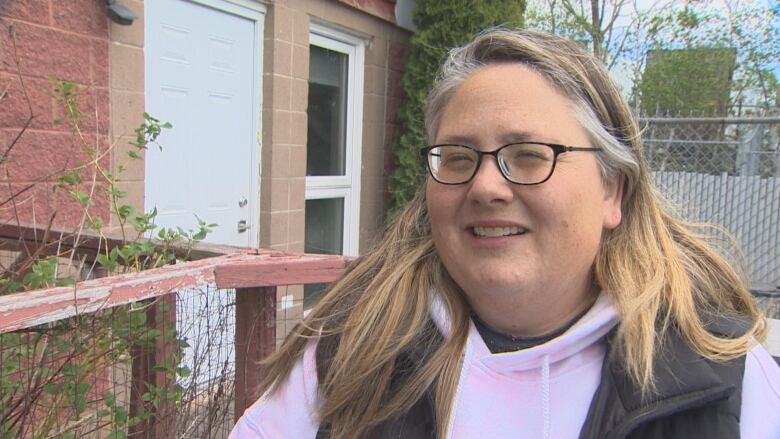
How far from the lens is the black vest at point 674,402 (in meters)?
1.14

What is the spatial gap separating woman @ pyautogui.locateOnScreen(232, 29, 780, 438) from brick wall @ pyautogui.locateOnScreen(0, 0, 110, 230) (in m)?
2.33

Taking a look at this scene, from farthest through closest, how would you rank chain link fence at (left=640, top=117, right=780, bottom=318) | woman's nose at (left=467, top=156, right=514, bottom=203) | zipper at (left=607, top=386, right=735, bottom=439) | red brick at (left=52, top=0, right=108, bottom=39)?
chain link fence at (left=640, top=117, right=780, bottom=318) < red brick at (left=52, top=0, right=108, bottom=39) < woman's nose at (left=467, top=156, right=514, bottom=203) < zipper at (left=607, top=386, right=735, bottom=439)

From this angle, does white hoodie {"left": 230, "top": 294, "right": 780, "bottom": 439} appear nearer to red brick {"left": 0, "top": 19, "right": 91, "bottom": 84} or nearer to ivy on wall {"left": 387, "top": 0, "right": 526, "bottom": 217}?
red brick {"left": 0, "top": 19, "right": 91, "bottom": 84}

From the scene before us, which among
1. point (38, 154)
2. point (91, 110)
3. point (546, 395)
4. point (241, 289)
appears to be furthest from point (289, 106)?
point (546, 395)

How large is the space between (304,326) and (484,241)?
49 centimetres

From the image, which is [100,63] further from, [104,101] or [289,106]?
[289,106]

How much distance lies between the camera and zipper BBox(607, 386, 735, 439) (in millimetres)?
1133

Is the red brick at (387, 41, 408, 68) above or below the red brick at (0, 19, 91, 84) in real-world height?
above

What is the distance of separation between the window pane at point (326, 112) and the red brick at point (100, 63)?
1.98 m

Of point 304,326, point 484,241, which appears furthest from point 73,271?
point 484,241

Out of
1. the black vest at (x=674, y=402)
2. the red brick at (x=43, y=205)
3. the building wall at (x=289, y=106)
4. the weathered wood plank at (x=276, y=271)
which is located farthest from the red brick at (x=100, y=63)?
the black vest at (x=674, y=402)

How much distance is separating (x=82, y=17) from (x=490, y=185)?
9.99ft

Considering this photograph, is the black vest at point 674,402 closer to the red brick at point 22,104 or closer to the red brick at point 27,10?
the red brick at point 22,104

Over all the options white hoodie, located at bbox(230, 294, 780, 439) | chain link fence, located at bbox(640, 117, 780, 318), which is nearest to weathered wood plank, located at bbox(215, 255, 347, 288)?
white hoodie, located at bbox(230, 294, 780, 439)
